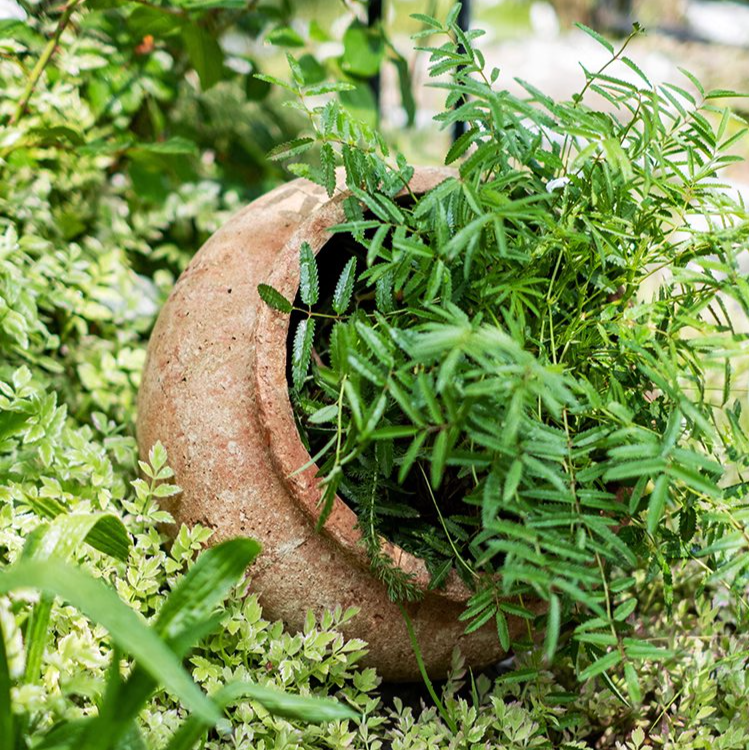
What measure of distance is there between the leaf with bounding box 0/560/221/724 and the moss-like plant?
29 centimetres

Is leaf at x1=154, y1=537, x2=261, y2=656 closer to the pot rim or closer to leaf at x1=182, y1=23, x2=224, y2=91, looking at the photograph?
the pot rim

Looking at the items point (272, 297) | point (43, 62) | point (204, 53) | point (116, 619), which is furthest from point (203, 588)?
point (204, 53)

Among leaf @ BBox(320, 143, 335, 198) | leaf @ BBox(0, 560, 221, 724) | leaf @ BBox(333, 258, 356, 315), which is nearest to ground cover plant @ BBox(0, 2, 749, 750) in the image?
leaf @ BBox(0, 560, 221, 724)

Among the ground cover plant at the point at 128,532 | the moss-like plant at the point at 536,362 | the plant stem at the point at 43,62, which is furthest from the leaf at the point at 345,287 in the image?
the plant stem at the point at 43,62

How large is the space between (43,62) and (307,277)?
0.87 metres

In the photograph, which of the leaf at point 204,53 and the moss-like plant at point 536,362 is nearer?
the moss-like plant at point 536,362

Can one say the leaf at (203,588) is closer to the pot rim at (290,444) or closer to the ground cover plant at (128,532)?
the ground cover plant at (128,532)

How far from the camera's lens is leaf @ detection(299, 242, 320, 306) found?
1183 millimetres

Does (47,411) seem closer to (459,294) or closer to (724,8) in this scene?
(459,294)

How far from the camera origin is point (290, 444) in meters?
1.19

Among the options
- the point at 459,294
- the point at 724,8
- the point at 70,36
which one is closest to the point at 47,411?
the point at 459,294

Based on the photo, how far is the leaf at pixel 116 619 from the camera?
75cm

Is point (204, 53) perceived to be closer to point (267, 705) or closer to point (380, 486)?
point (380, 486)

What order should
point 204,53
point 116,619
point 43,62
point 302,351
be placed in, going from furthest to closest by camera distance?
point 204,53
point 43,62
point 302,351
point 116,619
